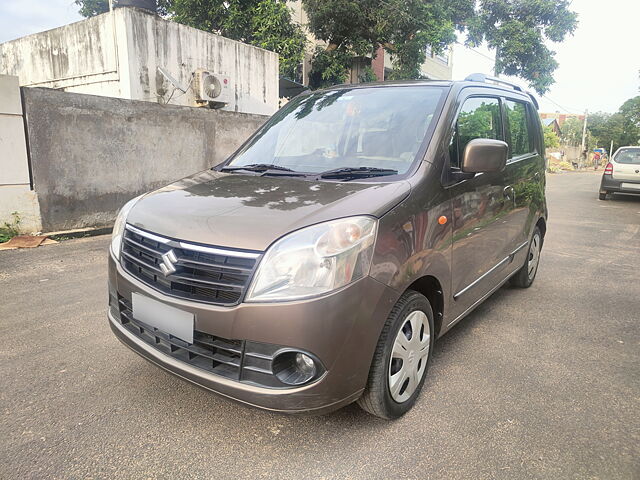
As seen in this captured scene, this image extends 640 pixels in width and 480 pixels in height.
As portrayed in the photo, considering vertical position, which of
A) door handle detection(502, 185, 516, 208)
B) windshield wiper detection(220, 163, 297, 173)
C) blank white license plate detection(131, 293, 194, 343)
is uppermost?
windshield wiper detection(220, 163, 297, 173)

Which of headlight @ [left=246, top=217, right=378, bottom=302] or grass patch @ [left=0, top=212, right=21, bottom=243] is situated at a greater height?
headlight @ [left=246, top=217, right=378, bottom=302]

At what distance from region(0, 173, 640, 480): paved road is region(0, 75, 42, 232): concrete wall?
2.58 m

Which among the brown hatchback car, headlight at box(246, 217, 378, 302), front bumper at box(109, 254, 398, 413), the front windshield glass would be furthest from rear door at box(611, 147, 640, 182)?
headlight at box(246, 217, 378, 302)

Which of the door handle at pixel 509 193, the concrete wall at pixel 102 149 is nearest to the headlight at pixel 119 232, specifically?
the door handle at pixel 509 193

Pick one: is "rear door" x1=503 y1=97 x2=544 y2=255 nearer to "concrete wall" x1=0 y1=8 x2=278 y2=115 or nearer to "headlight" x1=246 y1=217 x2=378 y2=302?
"headlight" x1=246 y1=217 x2=378 y2=302

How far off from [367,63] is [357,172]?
55.1 ft

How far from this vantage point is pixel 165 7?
17.5 meters

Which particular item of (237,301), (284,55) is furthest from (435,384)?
(284,55)

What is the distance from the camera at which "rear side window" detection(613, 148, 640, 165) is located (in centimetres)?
1227

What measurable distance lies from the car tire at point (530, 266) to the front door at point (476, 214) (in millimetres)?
942

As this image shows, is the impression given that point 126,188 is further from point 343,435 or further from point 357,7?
point 357,7

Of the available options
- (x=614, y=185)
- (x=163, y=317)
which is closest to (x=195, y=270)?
(x=163, y=317)

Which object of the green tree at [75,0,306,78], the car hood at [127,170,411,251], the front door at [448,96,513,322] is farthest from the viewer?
the green tree at [75,0,306,78]

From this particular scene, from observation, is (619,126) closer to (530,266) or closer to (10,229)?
(530,266)
